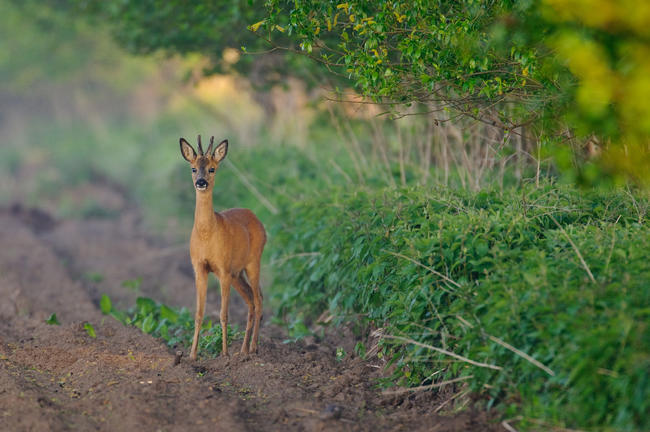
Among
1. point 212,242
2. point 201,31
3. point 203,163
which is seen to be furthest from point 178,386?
point 201,31

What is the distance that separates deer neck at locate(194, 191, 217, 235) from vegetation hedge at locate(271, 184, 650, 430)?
1.37 meters

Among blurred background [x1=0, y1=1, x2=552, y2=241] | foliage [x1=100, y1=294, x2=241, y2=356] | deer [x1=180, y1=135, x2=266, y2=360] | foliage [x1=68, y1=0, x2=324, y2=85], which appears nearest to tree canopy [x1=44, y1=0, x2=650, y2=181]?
blurred background [x1=0, y1=1, x2=552, y2=241]

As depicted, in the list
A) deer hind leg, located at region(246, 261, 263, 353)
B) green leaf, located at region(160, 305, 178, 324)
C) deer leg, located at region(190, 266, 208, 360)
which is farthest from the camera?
green leaf, located at region(160, 305, 178, 324)

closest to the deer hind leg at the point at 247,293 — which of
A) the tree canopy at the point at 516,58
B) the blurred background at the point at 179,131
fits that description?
the blurred background at the point at 179,131

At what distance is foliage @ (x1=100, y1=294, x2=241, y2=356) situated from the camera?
24.1 feet

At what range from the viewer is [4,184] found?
2664 centimetres

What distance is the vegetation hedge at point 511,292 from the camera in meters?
4.27

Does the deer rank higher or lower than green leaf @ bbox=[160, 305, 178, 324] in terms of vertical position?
higher

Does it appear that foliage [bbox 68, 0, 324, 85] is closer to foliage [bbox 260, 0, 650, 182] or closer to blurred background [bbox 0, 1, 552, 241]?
blurred background [bbox 0, 1, 552, 241]

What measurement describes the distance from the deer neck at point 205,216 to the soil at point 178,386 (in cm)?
117

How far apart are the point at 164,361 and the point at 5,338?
2.29 meters

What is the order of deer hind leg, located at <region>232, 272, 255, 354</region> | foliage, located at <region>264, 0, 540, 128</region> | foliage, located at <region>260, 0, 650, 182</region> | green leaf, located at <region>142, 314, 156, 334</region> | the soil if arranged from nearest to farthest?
1. foliage, located at <region>260, 0, 650, 182</region>
2. the soil
3. foliage, located at <region>264, 0, 540, 128</region>
4. deer hind leg, located at <region>232, 272, 255, 354</region>
5. green leaf, located at <region>142, 314, 156, 334</region>

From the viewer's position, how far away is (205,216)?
6.70 m

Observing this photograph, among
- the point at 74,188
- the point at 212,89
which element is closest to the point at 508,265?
the point at 74,188
